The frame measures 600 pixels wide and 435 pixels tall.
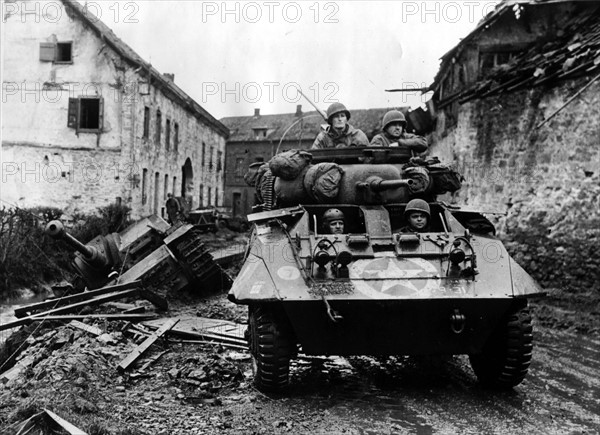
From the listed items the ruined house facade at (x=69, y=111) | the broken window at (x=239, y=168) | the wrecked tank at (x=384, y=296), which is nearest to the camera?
the wrecked tank at (x=384, y=296)

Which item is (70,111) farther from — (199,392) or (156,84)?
(199,392)

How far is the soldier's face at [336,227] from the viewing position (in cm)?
651

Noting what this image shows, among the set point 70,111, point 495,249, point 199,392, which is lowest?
point 199,392

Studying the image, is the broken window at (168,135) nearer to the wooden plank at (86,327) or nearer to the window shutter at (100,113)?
the window shutter at (100,113)

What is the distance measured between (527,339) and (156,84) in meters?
21.7

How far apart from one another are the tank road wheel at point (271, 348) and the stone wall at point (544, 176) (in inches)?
286

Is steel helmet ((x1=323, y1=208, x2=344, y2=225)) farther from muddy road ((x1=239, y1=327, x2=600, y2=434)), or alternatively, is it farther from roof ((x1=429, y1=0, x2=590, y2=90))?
roof ((x1=429, y1=0, x2=590, y2=90))

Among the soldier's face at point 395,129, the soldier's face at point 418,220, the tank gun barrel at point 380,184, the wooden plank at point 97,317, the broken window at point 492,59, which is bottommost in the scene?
the wooden plank at point 97,317

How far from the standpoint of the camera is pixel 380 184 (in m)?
6.82

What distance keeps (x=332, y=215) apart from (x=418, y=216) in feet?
2.80

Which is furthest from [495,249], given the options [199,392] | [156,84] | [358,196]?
[156,84]

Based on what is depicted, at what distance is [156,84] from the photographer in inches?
995

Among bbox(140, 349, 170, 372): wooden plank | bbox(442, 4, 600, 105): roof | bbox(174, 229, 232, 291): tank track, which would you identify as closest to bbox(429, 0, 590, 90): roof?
bbox(442, 4, 600, 105): roof

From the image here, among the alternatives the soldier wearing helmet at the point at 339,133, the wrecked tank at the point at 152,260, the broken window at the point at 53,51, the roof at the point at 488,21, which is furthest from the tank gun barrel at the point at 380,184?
the broken window at the point at 53,51
